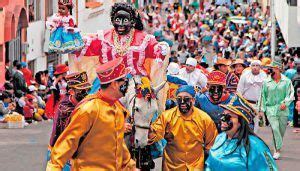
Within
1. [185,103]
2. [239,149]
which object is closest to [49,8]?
[185,103]

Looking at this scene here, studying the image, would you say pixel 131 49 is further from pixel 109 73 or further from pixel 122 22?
pixel 109 73

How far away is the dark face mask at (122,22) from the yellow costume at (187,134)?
1.99m

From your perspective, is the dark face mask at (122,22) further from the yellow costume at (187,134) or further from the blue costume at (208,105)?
the yellow costume at (187,134)

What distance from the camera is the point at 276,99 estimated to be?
21438 mm

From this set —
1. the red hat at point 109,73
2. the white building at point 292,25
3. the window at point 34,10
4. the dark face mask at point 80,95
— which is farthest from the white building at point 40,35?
the red hat at point 109,73

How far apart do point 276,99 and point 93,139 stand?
34.4 ft

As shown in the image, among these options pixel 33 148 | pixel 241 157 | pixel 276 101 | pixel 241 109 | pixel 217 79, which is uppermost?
pixel 217 79

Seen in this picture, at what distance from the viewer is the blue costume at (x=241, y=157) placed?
11727 mm

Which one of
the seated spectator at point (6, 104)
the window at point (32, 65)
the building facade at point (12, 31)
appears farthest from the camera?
the window at point (32, 65)

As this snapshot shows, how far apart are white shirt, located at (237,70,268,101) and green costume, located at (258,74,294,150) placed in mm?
977

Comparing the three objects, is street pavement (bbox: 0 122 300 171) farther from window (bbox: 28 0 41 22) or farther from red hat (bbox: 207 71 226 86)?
window (bbox: 28 0 41 22)

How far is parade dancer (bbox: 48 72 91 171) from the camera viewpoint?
13.9 m

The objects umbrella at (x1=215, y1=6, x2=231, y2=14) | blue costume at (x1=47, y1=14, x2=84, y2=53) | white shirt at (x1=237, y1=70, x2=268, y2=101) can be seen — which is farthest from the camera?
umbrella at (x1=215, y1=6, x2=231, y2=14)

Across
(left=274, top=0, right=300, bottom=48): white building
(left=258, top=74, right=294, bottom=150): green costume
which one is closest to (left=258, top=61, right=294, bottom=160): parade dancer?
(left=258, top=74, right=294, bottom=150): green costume
